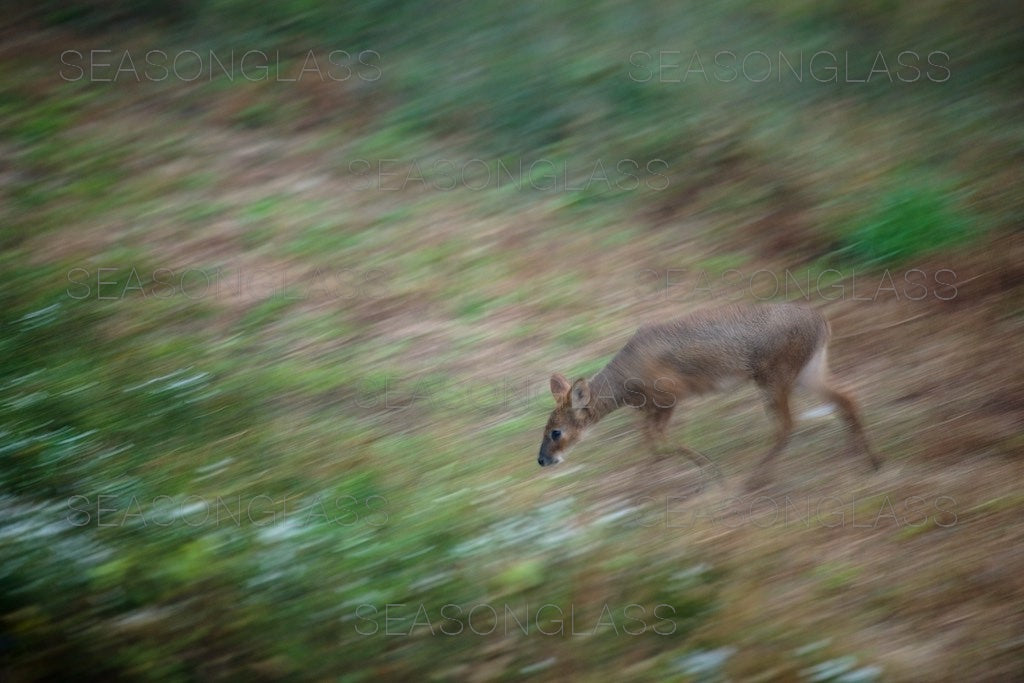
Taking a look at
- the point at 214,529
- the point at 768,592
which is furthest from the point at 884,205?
the point at 214,529

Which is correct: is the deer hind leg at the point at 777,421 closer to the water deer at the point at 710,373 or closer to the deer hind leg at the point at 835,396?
the water deer at the point at 710,373

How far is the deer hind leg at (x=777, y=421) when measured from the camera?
6.25 metres

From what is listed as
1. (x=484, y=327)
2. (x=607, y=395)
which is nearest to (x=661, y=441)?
(x=607, y=395)

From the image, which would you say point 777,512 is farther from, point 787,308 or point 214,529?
point 214,529

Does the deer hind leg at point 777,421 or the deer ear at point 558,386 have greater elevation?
the deer ear at point 558,386

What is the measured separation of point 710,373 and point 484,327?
222 centimetres

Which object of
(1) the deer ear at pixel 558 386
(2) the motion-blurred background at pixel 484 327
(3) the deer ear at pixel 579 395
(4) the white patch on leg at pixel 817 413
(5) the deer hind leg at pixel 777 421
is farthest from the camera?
(4) the white patch on leg at pixel 817 413

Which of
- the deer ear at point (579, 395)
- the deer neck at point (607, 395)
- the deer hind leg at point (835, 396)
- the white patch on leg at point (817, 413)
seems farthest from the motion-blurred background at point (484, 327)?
the deer ear at point (579, 395)

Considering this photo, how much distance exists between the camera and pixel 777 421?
6.30 meters

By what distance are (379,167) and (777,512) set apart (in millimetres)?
5742

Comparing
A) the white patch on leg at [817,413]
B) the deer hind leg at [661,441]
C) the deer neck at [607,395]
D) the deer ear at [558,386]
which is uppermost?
the deer ear at [558,386]

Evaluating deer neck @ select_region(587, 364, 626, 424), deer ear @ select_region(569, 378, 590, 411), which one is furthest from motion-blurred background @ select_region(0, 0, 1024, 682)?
deer ear @ select_region(569, 378, 590, 411)

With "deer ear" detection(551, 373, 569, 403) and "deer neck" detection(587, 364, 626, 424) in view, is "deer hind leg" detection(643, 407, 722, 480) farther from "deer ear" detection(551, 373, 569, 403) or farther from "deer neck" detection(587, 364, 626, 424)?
"deer ear" detection(551, 373, 569, 403)

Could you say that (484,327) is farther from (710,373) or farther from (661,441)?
(710,373)
